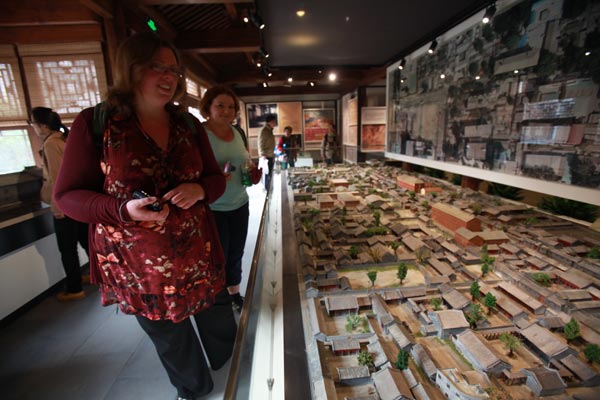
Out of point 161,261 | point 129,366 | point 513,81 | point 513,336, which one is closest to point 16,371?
point 129,366

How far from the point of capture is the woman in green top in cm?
210

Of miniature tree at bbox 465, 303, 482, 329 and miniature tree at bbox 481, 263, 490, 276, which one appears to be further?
miniature tree at bbox 481, 263, 490, 276

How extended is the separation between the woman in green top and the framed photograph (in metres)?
12.3

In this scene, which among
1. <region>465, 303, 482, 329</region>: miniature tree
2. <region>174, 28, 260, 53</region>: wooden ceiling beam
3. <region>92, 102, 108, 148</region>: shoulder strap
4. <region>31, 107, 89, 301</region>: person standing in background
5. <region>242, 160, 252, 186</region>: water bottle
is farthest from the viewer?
<region>174, 28, 260, 53</region>: wooden ceiling beam

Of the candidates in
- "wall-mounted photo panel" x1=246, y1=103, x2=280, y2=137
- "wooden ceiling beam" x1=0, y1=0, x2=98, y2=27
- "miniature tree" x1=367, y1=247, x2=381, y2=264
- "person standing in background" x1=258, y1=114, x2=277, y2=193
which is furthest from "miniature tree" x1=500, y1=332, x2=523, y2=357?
"wall-mounted photo panel" x1=246, y1=103, x2=280, y2=137

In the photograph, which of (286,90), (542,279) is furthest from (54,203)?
(286,90)

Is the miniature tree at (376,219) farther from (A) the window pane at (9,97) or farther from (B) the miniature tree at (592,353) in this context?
(A) the window pane at (9,97)

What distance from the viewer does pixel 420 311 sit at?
5.19 ft

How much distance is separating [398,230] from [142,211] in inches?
92.5

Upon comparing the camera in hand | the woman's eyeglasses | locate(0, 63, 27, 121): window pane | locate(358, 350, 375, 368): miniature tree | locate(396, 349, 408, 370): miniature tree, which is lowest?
locate(358, 350, 375, 368): miniature tree

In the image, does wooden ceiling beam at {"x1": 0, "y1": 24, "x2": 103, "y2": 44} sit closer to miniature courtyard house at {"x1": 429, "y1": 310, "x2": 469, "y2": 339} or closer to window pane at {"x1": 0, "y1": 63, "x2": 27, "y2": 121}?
window pane at {"x1": 0, "y1": 63, "x2": 27, "y2": 121}

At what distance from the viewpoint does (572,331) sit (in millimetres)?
1383

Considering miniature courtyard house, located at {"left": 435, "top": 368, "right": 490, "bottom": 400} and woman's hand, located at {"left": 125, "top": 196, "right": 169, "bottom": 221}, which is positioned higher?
woman's hand, located at {"left": 125, "top": 196, "right": 169, "bottom": 221}

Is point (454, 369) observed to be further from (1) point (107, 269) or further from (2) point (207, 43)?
(2) point (207, 43)
